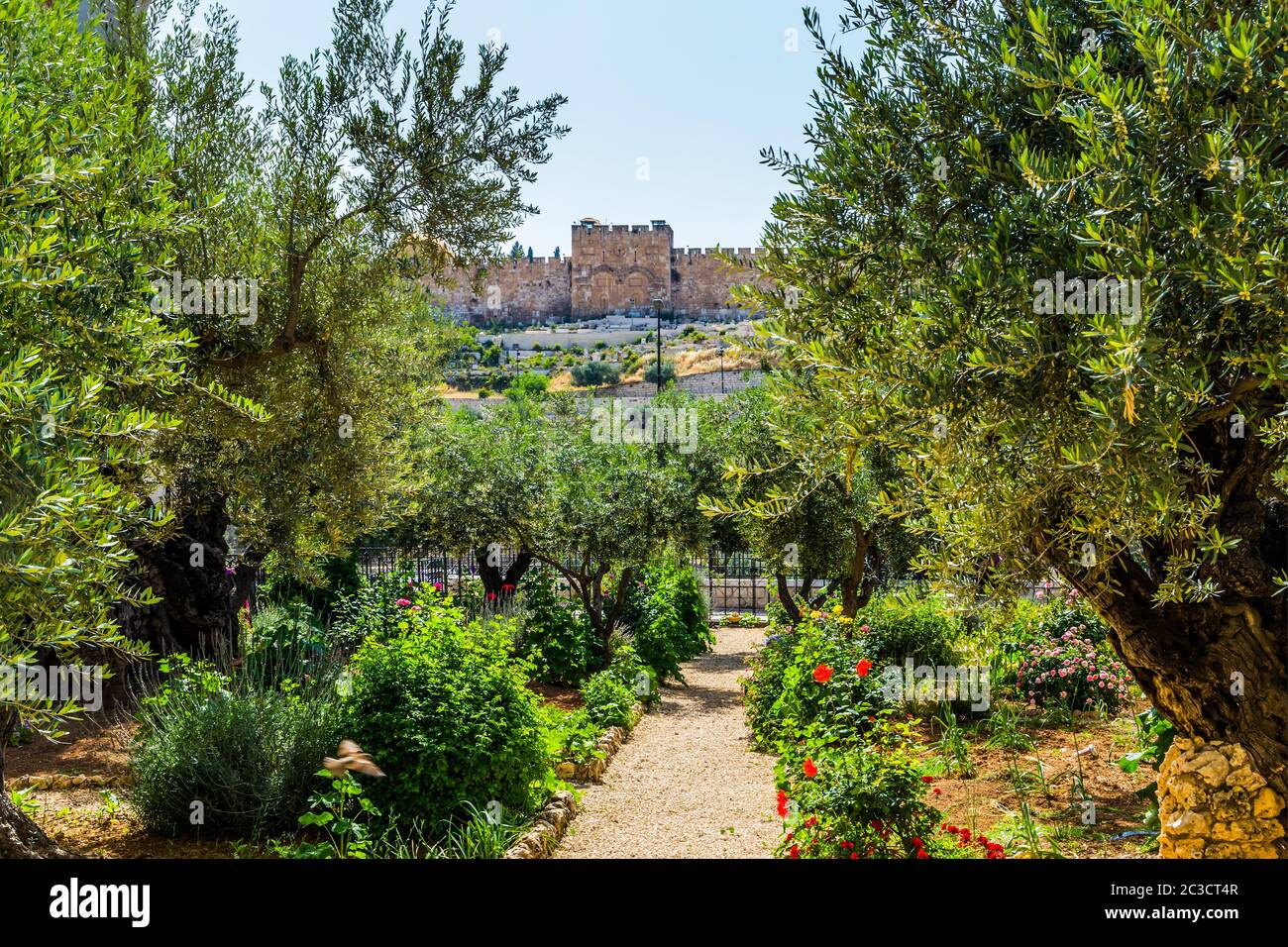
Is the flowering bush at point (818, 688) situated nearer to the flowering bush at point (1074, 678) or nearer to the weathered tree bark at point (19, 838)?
the flowering bush at point (1074, 678)

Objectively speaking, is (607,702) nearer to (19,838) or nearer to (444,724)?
(444,724)

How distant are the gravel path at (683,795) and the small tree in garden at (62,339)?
11.5ft

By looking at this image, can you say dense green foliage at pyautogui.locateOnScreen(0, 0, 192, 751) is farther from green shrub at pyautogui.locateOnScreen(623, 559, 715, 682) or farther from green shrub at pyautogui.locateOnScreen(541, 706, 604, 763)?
green shrub at pyautogui.locateOnScreen(623, 559, 715, 682)

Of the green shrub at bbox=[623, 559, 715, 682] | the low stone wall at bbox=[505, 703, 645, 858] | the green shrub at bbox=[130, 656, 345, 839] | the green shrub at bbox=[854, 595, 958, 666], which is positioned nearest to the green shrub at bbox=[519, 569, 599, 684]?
the green shrub at bbox=[623, 559, 715, 682]

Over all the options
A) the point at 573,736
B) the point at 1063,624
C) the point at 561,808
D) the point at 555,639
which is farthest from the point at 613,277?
the point at 561,808

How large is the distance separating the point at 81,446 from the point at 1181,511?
387 cm

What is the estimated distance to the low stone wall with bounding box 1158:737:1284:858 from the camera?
4.06 meters

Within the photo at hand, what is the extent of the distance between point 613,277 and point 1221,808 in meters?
79.4

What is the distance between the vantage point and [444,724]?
590cm

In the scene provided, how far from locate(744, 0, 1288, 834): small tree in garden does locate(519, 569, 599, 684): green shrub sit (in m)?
7.90

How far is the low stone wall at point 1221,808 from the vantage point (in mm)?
4059

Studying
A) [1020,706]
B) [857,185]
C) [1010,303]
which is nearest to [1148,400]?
[1010,303]

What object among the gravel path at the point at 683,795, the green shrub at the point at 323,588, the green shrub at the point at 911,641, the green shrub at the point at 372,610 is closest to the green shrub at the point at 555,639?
the gravel path at the point at 683,795

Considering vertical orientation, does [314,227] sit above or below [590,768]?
above
